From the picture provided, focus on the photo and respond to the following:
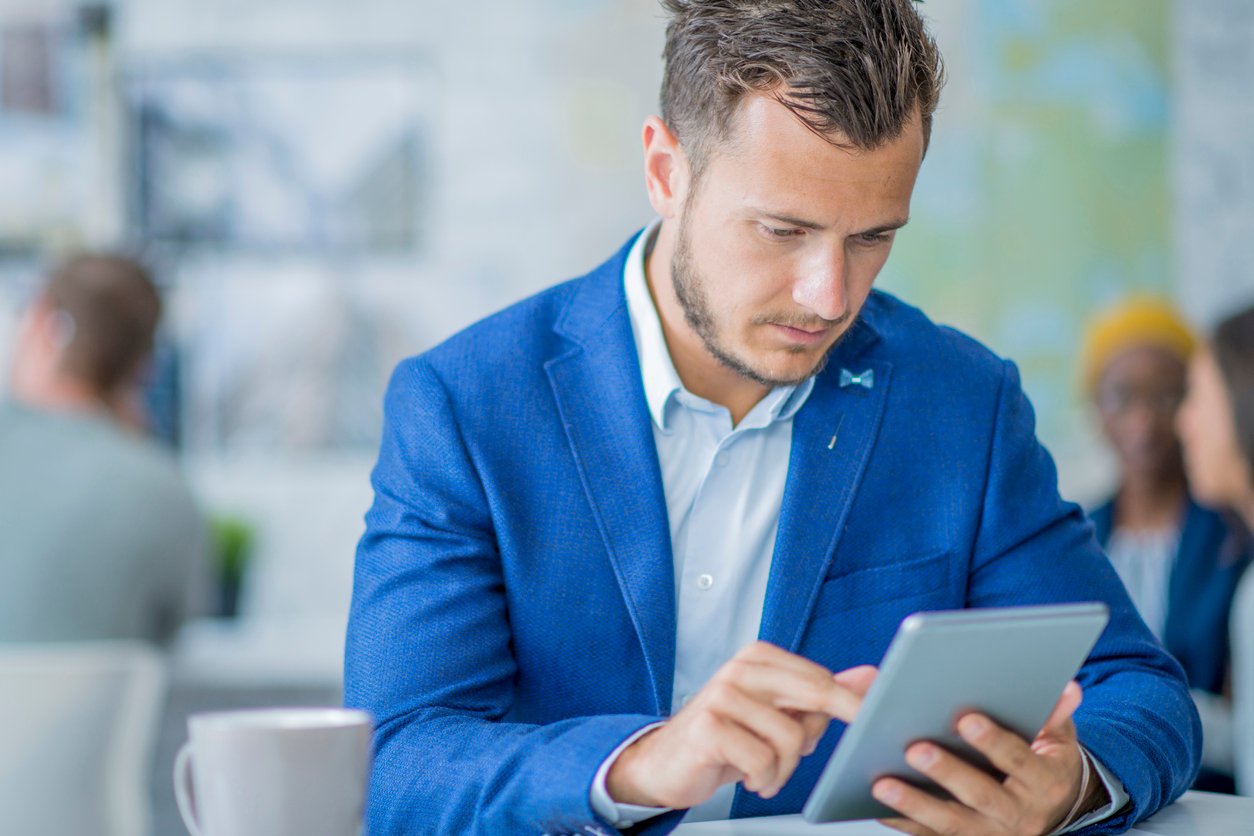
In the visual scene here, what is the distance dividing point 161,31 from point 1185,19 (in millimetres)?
2754

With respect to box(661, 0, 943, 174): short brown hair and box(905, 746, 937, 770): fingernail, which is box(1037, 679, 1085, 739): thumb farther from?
box(661, 0, 943, 174): short brown hair

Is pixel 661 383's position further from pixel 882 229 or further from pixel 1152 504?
pixel 1152 504

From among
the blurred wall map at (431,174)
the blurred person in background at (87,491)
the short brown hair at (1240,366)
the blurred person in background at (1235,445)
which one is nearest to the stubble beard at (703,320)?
the blurred person in background at (1235,445)

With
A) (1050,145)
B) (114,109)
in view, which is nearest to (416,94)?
(114,109)

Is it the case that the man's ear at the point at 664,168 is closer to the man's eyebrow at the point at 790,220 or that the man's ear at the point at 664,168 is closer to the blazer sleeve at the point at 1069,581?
the man's eyebrow at the point at 790,220

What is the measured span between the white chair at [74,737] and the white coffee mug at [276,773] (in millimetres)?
925

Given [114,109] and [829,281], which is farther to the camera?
[114,109]

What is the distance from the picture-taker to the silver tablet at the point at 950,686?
0.86 metres

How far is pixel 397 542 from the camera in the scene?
132 centimetres

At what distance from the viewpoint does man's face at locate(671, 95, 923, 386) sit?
1294mm

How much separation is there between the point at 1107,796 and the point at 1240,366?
1539 millimetres

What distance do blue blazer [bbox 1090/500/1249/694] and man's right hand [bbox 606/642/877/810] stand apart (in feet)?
6.82

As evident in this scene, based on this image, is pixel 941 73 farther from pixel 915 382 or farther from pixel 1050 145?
pixel 1050 145

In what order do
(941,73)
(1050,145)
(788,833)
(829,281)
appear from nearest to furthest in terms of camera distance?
1. (788,833)
2. (829,281)
3. (941,73)
4. (1050,145)
